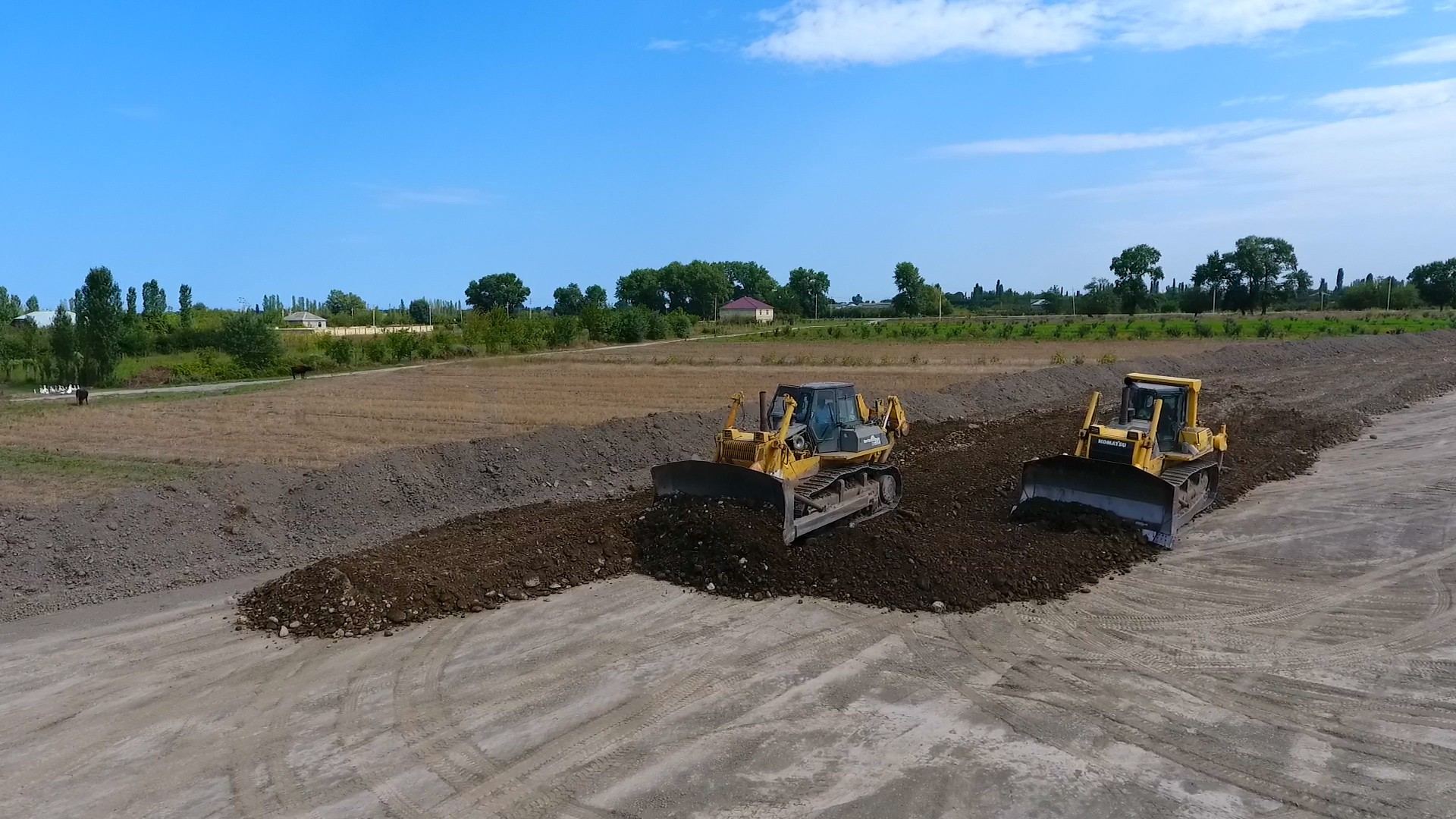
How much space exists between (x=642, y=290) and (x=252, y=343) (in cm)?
8383

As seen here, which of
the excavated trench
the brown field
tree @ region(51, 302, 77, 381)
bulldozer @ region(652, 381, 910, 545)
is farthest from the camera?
tree @ region(51, 302, 77, 381)

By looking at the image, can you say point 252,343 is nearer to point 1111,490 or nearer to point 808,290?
point 1111,490

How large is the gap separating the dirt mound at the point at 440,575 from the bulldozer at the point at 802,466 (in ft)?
4.06

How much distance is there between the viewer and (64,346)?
1500 inches

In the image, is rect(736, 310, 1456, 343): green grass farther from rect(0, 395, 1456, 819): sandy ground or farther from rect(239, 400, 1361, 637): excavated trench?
rect(0, 395, 1456, 819): sandy ground

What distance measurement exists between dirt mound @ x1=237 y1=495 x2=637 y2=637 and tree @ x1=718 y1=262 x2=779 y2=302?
421 ft

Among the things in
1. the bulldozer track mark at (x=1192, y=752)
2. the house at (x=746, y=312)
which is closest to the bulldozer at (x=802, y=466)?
the bulldozer track mark at (x=1192, y=752)

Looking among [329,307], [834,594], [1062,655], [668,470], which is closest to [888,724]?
[1062,655]

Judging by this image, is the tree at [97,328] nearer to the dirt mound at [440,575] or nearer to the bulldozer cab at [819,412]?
the dirt mound at [440,575]

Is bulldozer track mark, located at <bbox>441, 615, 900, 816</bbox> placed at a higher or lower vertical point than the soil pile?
lower

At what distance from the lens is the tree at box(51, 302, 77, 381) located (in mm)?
38062

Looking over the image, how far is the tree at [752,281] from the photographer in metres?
140

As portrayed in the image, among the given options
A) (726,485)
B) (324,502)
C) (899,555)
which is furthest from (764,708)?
(324,502)

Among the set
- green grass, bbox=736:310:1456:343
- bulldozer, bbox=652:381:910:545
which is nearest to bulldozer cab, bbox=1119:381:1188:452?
bulldozer, bbox=652:381:910:545
